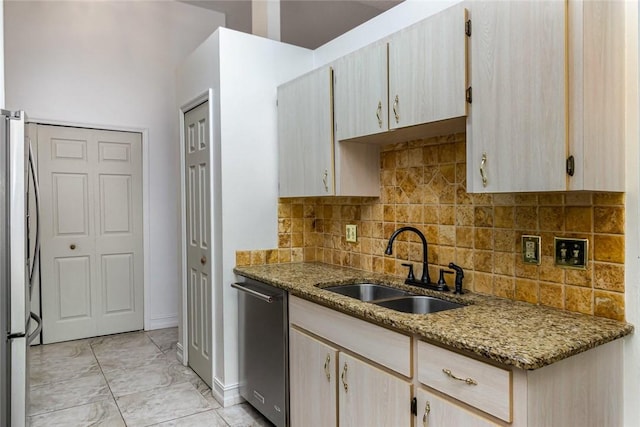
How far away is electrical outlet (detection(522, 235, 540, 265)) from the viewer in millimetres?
1768

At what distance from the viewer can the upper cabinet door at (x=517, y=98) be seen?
1396 mm

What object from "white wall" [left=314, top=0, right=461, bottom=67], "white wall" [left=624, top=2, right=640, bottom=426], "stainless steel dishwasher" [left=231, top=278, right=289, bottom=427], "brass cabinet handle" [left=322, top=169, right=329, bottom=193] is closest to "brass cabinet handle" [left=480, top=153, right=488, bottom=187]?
"white wall" [left=624, top=2, right=640, bottom=426]

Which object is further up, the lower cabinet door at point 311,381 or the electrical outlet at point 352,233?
the electrical outlet at point 352,233

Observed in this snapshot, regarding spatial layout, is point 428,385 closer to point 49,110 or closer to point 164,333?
point 164,333

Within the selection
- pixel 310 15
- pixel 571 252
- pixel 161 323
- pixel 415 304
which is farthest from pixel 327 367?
pixel 310 15

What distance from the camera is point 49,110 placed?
12.7ft

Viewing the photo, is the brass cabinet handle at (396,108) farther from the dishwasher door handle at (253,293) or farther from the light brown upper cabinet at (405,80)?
the dishwasher door handle at (253,293)

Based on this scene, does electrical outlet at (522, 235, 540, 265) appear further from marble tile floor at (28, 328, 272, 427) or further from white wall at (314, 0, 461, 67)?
marble tile floor at (28, 328, 272, 427)

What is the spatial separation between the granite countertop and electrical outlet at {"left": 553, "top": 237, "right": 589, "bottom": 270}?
0.19 metres

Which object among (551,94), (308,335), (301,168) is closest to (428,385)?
(308,335)

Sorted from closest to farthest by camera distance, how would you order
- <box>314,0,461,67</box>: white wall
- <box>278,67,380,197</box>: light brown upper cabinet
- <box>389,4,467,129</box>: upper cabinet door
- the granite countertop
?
the granite countertop
<box>389,4,467,129</box>: upper cabinet door
<box>314,0,461,67</box>: white wall
<box>278,67,380,197</box>: light brown upper cabinet

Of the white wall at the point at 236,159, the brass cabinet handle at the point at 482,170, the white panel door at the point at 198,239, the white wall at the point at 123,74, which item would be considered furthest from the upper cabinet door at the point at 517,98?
the white wall at the point at 123,74

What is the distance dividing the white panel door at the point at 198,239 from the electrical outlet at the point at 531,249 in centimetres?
195

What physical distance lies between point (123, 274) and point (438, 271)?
133 inches
